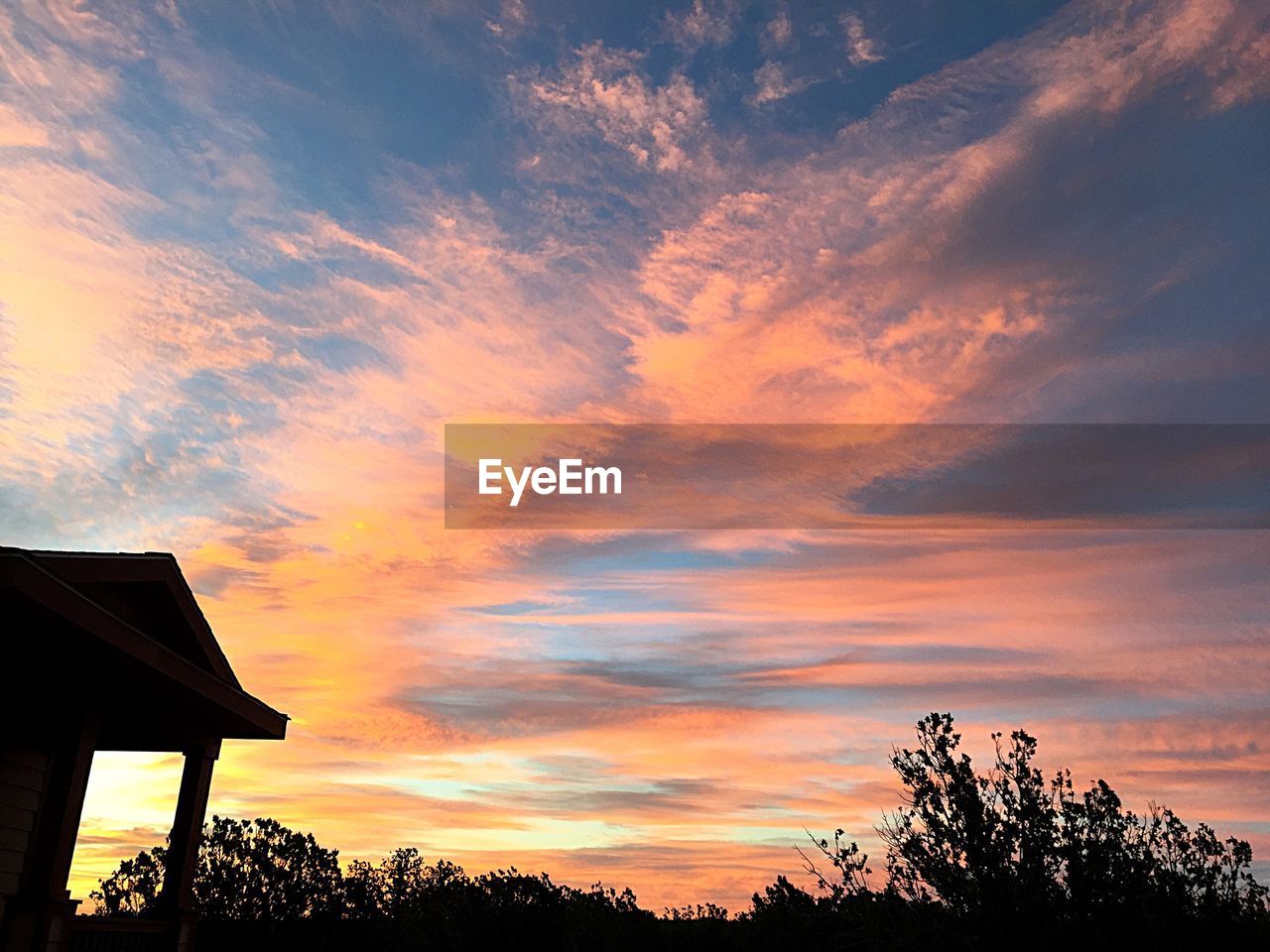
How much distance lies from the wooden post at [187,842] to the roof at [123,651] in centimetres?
33

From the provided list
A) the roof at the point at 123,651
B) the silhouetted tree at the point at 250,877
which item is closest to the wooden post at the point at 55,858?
the roof at the point at 123,651

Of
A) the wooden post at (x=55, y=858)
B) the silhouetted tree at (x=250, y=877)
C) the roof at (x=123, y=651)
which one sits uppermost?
the silhouetted tree at (x=250, y=877)

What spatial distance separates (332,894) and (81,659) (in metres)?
45.9

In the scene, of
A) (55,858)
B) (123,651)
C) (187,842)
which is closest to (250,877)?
(187,842)

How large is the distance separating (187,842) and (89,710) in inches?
132

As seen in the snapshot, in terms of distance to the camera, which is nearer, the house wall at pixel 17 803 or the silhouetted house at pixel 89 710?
the silhouetted house at pixel 89 710

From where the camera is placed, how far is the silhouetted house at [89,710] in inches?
359

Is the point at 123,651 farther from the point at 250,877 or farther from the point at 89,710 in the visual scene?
the point at 250,877

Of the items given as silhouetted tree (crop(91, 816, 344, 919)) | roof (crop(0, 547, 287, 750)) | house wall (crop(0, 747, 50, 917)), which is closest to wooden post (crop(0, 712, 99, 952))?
roof (crop(0, 547, 287, 750))

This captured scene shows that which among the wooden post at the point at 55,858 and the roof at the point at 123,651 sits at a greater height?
the roof at the point at 123,651

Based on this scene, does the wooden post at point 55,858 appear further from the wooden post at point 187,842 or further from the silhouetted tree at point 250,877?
the silhouetted tree at point 250,877

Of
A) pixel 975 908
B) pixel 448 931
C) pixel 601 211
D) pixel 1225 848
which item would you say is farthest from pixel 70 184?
pixel 448 931

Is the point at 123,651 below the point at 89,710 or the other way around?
the other way around

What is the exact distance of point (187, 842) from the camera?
12.6m
